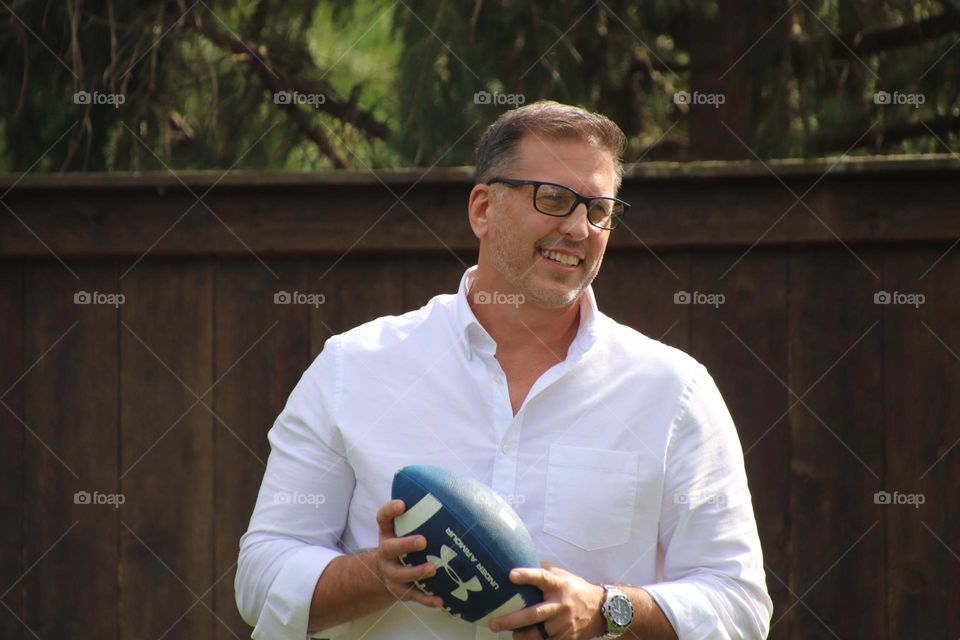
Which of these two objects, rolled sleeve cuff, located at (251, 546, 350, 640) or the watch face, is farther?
rolled sleeve cuff, located at (251, 546, 350, 640)

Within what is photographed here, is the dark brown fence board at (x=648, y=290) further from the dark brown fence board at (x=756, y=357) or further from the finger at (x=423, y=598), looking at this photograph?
the finger at (x=423, y=598)

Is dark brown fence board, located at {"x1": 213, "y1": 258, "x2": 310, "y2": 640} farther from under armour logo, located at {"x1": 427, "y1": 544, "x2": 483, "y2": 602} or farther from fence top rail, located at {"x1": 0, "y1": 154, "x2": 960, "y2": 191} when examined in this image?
under armour logo, located at {"x1": 427, "y1": 544, "x2": 483, "y2": 602}

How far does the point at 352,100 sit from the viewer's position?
447cm

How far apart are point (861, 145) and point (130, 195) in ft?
8.56

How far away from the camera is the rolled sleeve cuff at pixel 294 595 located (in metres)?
2.20

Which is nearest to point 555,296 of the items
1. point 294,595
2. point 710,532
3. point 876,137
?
point 710,532

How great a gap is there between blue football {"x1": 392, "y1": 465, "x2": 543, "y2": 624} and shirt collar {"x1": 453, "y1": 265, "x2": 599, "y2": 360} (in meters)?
0.40

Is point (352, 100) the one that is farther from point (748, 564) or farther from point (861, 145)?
point (748, 564)

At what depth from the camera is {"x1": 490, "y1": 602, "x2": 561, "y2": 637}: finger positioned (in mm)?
1987

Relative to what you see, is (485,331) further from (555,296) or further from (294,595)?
(294,595)

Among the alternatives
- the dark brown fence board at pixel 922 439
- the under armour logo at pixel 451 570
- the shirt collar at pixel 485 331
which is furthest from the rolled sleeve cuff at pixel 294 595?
the dark brown fence board at pixel 922 439

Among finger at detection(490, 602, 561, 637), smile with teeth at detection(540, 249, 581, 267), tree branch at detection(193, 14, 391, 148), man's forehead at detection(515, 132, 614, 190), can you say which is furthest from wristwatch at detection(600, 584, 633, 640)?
tree branch at detection(193, 14, 391, 148)

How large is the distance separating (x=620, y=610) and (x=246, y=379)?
174 cm

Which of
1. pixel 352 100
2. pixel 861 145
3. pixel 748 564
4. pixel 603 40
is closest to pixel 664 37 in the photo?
pixel 603 40
